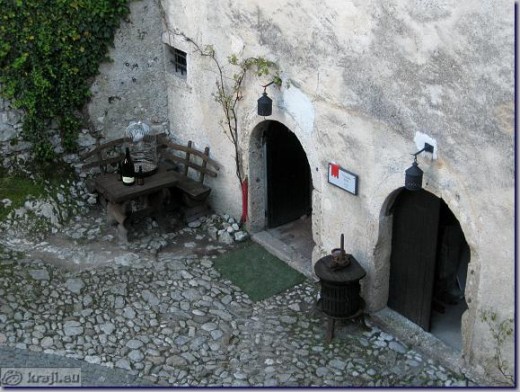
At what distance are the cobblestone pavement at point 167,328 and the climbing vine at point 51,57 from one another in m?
1.71

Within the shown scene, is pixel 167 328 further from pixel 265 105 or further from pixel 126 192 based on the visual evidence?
pixel 265 105

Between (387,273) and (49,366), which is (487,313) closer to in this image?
(387,273)

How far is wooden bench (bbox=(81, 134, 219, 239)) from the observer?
35.7ft

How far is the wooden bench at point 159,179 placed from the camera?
1087 centimetres

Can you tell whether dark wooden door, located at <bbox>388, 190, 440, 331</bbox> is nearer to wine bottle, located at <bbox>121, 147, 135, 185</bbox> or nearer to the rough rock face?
the rough rock face

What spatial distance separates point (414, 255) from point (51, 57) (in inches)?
213

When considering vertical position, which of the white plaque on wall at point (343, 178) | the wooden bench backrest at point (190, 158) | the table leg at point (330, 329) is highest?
the white plaque on wall at point (343, 178)

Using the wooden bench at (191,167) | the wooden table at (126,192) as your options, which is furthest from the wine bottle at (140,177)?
the wooden bench at (191,167)

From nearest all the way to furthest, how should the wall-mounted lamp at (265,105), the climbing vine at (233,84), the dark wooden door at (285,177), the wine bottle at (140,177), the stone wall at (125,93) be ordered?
the wall-mounted lamp at (265,105) < the climbing vine at (233,84) < the dark wooden door at (285,177) < the wine bottle at (140,177) < the stone wall at (125,93)

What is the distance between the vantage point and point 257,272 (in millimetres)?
10445

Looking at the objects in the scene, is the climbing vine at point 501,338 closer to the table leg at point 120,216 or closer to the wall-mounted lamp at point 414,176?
the wall-mounted lamp at point 414,176

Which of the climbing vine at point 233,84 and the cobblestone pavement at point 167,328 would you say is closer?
the cobblestone pavement at point 167,328

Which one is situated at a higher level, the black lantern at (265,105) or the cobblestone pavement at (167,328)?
the black lantern at (265,105)

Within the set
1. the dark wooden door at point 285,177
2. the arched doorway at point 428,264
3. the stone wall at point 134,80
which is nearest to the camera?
the arched doorway at point 428,264
